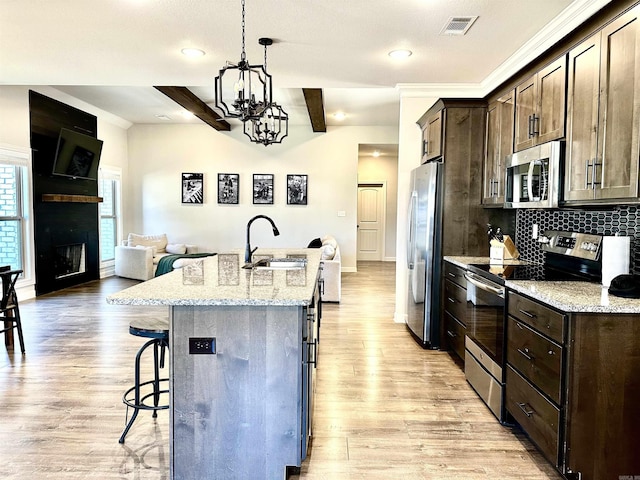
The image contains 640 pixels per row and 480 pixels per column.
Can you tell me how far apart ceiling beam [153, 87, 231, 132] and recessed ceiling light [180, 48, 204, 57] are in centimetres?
192

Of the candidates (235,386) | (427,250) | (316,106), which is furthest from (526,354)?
(316,106)

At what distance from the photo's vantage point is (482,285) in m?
2.94

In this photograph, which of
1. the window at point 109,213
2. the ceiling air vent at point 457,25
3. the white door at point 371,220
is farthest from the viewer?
the white door at point 371,220

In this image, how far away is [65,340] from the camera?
4.28m

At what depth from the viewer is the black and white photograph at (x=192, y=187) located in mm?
8953

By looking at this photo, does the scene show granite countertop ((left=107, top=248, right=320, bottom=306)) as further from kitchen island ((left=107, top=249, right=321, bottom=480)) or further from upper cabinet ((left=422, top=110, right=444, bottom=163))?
upper cabinet ((left=422, top=110, right=444, bottom=163))

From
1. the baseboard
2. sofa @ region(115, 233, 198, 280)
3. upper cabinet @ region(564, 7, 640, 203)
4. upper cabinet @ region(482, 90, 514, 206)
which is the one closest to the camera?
upper cabinet @ region(564, 7, 640, 203)

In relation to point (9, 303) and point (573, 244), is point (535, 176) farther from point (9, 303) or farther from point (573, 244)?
point (9, 303)

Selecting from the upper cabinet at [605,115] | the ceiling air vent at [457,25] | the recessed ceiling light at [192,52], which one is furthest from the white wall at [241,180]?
the upper cabinet at [605,115]

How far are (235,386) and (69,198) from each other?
19.8ft

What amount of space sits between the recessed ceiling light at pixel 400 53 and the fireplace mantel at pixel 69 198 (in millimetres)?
5277

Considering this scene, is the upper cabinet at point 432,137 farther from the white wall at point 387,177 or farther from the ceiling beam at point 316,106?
the white wall at point 387,177

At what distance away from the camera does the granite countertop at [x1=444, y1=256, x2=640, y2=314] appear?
1930 mm

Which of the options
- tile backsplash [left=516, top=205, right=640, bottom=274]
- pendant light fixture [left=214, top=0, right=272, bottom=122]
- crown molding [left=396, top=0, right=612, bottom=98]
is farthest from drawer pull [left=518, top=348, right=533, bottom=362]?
pendant light fixture [left=214, top=0, right=272, bottom=122]
